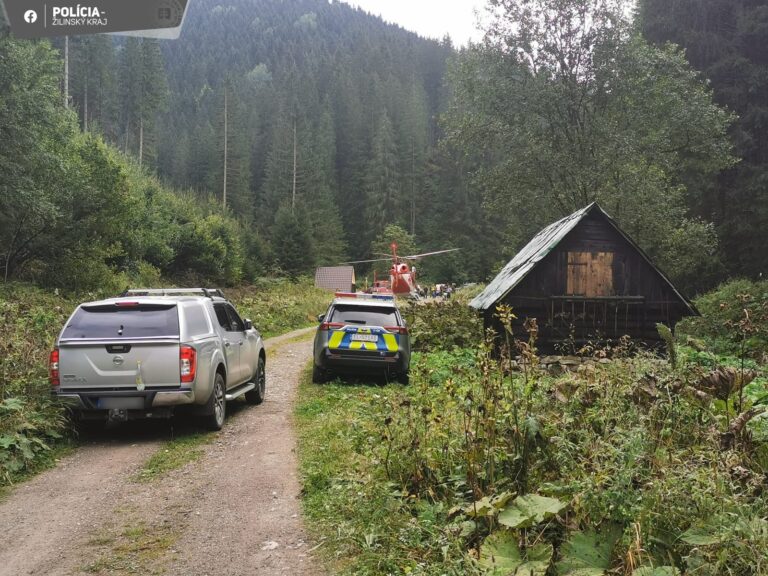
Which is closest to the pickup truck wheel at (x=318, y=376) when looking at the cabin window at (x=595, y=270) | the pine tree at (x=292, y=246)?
the cabin window at (x=595, y=270)

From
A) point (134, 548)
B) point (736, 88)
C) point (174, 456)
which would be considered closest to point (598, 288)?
point (174, 456)

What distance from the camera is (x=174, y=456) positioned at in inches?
282

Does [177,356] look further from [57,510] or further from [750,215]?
[750,215]

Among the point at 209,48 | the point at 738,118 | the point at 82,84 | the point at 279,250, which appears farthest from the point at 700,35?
the point at 209,48

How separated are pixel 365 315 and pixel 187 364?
5.10 m

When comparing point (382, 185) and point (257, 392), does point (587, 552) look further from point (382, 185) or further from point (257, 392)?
point (382, 185)

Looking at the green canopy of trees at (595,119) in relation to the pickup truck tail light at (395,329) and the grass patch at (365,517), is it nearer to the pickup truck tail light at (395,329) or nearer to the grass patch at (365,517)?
the pickup truck tail light at (395,329)

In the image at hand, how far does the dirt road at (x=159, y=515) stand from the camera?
4.29m

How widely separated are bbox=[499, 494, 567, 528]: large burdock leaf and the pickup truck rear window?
5299 millimetres

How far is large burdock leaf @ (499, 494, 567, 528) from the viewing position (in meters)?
3.72

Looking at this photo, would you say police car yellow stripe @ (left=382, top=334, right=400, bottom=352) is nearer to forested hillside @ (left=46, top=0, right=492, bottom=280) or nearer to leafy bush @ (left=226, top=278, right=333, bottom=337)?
leafy bush @ (left=226, top=278, right=333, bottom=337)

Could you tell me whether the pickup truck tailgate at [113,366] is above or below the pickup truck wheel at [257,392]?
above

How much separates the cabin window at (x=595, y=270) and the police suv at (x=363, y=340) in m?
5.42

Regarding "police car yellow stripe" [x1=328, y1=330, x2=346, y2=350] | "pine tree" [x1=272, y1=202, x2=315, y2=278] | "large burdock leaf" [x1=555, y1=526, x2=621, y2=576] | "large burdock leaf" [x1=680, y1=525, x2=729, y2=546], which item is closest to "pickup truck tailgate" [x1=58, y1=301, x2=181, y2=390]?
"police car yellow stripe" [x1=328, y1=330, x2=346, y2=350]
